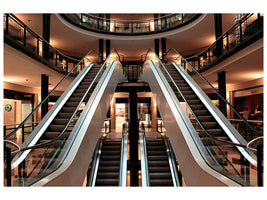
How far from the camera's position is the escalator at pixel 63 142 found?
10.7 feet

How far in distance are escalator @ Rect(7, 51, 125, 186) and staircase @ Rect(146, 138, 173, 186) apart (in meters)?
4.59

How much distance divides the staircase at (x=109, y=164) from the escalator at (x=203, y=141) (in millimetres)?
4637

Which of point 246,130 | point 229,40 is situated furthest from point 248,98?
point 246,130

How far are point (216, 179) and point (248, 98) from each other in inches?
483

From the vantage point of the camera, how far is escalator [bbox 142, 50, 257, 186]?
3.25 m

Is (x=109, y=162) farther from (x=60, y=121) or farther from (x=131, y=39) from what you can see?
(x=131, y=39)

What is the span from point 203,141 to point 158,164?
21.4 feet

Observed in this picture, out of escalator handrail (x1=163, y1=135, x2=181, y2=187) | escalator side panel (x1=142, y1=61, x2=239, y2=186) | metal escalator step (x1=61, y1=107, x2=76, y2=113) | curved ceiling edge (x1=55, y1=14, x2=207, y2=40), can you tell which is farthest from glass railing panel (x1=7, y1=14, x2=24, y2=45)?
escalator handrail (x1=163, y1=135, x2=181, y2=187)

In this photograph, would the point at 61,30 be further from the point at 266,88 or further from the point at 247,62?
the point at 266,88

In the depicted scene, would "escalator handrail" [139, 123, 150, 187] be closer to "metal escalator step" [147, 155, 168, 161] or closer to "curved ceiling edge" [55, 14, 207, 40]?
"metal escalator step" [147, 155, 168, 161]

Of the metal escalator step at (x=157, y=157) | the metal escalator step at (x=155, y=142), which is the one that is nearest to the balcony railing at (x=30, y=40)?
the metal escalator step at (x=155, y=142)

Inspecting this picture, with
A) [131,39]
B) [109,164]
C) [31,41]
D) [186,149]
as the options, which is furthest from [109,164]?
[131,39]

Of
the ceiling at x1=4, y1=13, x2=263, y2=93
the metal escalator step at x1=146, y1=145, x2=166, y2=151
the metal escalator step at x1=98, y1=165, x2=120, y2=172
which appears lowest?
→ the metal escalator step at x1=98, y1=165, x2=120, y2=172
